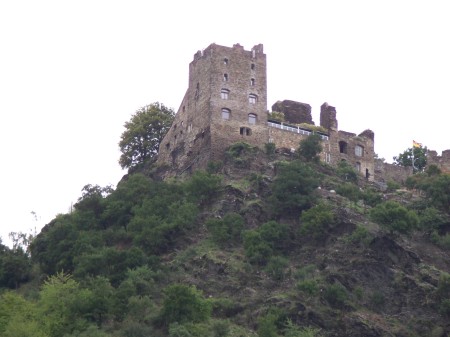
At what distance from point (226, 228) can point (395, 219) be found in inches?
413

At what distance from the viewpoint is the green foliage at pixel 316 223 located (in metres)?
79.6

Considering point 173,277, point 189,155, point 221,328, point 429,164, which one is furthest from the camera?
point 429,164

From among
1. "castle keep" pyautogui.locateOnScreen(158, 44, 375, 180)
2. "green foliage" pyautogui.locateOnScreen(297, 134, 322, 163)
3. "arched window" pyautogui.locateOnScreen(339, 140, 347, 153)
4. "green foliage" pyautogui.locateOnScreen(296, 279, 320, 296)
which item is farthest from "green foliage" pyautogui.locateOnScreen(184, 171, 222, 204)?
"arched window" pyautogui.locateOnScreen(339, 140, 347, 153)

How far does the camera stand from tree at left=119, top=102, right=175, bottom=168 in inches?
3883

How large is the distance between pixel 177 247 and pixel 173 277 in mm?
3843

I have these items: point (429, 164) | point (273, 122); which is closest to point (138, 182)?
point (273, 122)

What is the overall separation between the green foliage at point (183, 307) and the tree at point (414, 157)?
1551 inches

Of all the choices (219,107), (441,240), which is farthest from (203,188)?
(441,240)

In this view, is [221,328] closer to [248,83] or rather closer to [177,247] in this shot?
[177,247]

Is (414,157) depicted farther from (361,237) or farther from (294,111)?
(361,237)

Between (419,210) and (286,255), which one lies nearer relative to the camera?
(286,255)

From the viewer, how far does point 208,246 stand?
261ft

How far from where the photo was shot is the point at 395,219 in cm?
7912

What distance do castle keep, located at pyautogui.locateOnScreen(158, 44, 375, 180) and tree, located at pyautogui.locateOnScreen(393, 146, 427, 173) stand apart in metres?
11.8
